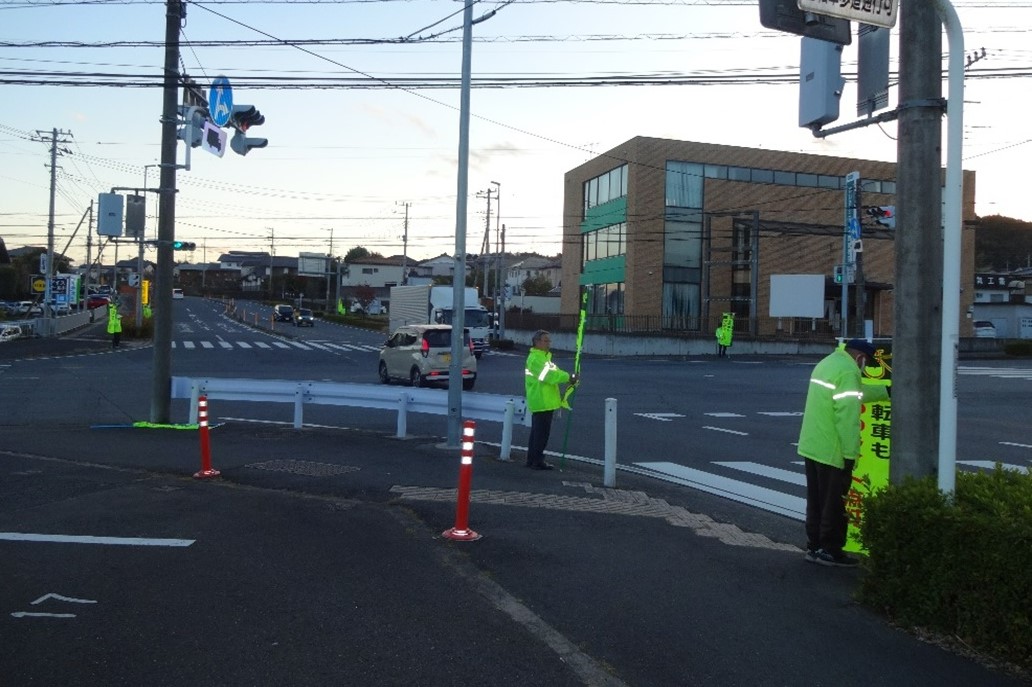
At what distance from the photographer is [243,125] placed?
16.5 m

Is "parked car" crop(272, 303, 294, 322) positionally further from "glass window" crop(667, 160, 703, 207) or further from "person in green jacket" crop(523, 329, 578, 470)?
"person in green jacket" crop(523, 329, 578, 470)

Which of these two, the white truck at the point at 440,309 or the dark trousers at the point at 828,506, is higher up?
the white truck at the point at 440,309

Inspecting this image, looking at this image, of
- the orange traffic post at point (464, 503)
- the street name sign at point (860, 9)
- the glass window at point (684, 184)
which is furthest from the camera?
the glass window at point (684, 184)

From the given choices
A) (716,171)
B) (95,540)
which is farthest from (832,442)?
(716,171)

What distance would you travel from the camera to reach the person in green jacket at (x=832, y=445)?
7305mm

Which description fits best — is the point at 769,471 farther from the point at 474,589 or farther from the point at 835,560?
the point at 474,589

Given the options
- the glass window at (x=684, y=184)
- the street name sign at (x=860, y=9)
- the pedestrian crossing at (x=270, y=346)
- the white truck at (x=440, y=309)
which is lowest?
the pedestrian crossing at (x=270, y=346)

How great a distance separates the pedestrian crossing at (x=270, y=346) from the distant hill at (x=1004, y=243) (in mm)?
98869

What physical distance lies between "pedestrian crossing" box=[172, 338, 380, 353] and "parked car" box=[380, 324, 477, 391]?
63.8 ft

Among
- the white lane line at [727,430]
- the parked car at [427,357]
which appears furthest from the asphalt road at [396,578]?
the parked car at [427,357]

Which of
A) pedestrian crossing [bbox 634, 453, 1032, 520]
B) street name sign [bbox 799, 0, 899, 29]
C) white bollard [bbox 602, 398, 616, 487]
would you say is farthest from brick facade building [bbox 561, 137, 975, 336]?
street name sign [bbox 799, 0, 899, 29]

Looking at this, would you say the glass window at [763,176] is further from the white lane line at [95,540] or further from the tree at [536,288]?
the tree at [536,288]

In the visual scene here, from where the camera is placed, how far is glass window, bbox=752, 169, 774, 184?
54.2 meters

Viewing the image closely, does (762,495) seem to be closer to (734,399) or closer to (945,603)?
(945,603)
